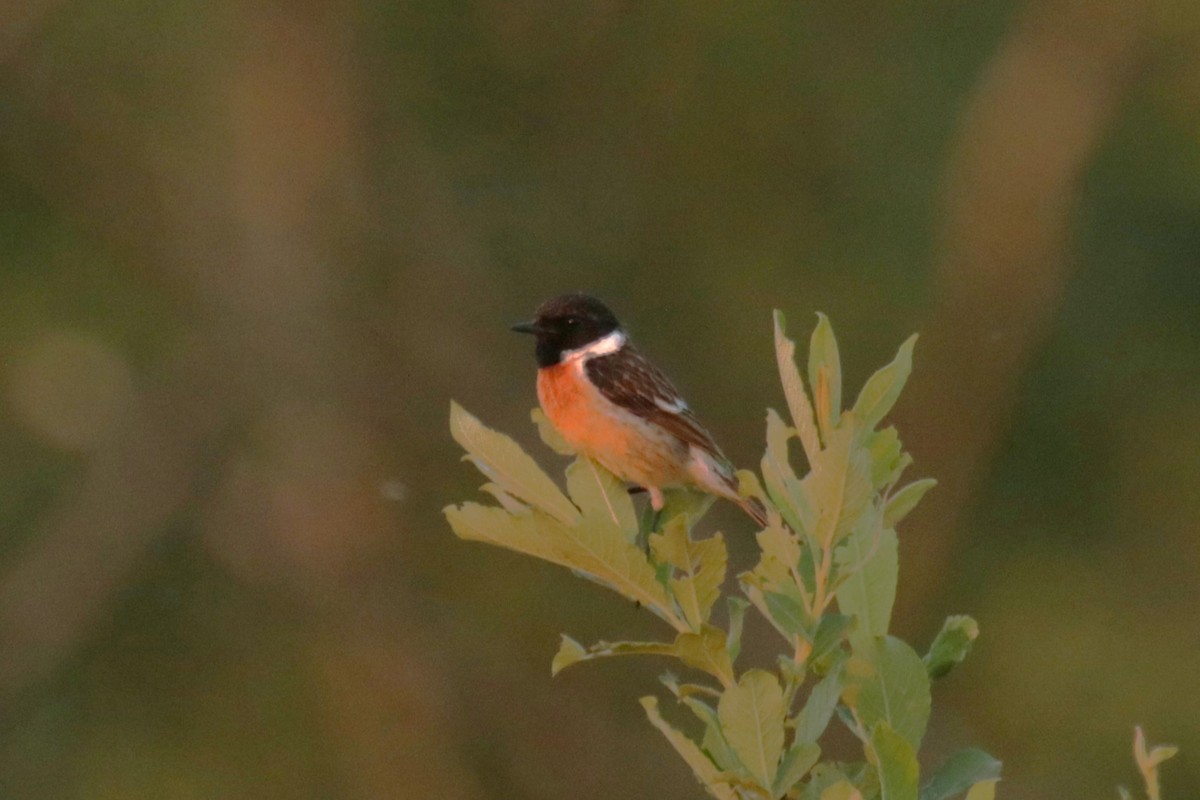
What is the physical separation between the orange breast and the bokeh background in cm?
692

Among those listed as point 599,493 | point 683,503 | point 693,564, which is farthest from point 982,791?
point 683,503

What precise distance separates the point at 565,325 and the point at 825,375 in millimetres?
3370

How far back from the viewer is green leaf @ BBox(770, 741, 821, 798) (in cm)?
175

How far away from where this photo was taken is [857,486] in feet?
5.95

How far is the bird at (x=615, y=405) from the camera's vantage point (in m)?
4.82

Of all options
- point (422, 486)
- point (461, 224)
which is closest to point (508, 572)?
point (422, 486)

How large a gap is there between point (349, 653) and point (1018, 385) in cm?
522

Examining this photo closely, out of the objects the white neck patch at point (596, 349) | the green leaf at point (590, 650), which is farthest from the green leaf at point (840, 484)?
the white neck patch at point (596, 349)

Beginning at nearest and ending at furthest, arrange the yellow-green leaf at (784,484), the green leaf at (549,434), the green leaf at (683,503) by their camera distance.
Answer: the yellow-green leaf at (784,484), the green leaf at (549,434), the green leaf at (683,503)

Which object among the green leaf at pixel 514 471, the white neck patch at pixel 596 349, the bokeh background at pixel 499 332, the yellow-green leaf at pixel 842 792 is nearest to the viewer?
the yellow-green leaf at pixel 842 792

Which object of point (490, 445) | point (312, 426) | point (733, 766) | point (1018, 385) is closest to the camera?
point (733, 766)

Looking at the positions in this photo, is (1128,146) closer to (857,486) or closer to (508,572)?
(508,572)

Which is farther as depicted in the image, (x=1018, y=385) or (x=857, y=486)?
(x=1018, y=385)

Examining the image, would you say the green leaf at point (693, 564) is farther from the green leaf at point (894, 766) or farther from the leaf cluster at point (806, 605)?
the green leaf at point (894, 766)
